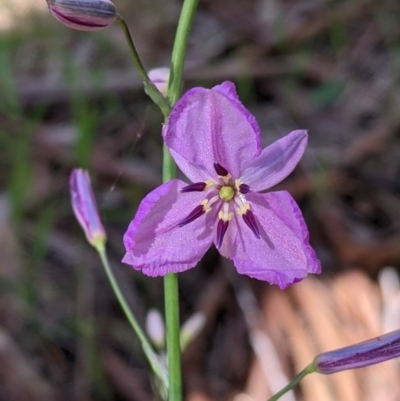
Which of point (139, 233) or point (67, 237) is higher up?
point (139, 233)

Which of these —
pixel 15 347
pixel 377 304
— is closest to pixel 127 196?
pixel 15 347

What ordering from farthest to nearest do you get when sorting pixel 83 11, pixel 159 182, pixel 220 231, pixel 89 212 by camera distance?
1. pixel 159 182
2. pixel 89 212
3. pixel 220 231
4. pixel 83 11

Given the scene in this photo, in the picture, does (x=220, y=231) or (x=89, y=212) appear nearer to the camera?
(x=220, y=231)

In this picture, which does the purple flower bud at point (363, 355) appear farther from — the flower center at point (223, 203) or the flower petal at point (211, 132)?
the flower petal at point (211, 132)

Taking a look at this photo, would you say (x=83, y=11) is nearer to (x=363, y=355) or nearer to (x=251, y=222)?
(x=251, y=222)

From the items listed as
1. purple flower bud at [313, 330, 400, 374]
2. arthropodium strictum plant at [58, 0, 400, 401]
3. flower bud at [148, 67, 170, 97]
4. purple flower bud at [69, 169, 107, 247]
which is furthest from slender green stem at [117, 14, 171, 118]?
purple flower bud at [313, 330, 400, 374]

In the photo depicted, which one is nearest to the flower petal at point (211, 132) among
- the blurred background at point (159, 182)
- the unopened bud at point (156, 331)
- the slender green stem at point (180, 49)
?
the slender green stem at point (180, 49)

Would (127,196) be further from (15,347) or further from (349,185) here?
(349,185)

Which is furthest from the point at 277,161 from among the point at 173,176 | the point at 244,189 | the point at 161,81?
the point at 161,81
